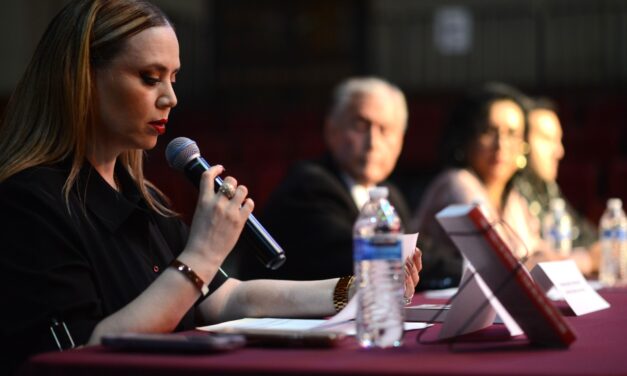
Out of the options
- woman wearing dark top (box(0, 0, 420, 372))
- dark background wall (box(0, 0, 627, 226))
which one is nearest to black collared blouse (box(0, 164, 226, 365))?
woman wearing dark top (box(0, 0, 420, 372))

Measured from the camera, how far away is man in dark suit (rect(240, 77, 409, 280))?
132 inches

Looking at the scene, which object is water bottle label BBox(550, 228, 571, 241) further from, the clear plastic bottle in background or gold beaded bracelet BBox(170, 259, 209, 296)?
gold beaded bracelet BBox(170, 259, 209, 296)

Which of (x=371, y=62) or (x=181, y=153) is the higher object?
(x=371, y=62)

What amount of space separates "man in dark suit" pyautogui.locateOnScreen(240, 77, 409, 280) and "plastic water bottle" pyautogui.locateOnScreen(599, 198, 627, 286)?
79 centimetres

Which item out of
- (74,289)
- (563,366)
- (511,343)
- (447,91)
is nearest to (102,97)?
(74,289)

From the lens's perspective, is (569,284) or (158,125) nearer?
(158,125)

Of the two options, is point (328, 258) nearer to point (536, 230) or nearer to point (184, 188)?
point (536, 230)

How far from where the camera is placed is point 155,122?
1982mm

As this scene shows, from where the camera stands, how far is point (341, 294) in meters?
2.10

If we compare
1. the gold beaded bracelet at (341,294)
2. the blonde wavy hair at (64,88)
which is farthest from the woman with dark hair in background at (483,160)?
the blonde wavy hair at (64,88)

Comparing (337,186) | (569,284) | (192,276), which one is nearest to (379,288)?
(192,276)

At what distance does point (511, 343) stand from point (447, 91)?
26.8 ft

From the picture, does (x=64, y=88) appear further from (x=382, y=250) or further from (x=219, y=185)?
(x=382, y=250)

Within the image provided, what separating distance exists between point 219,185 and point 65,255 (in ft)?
1.00
